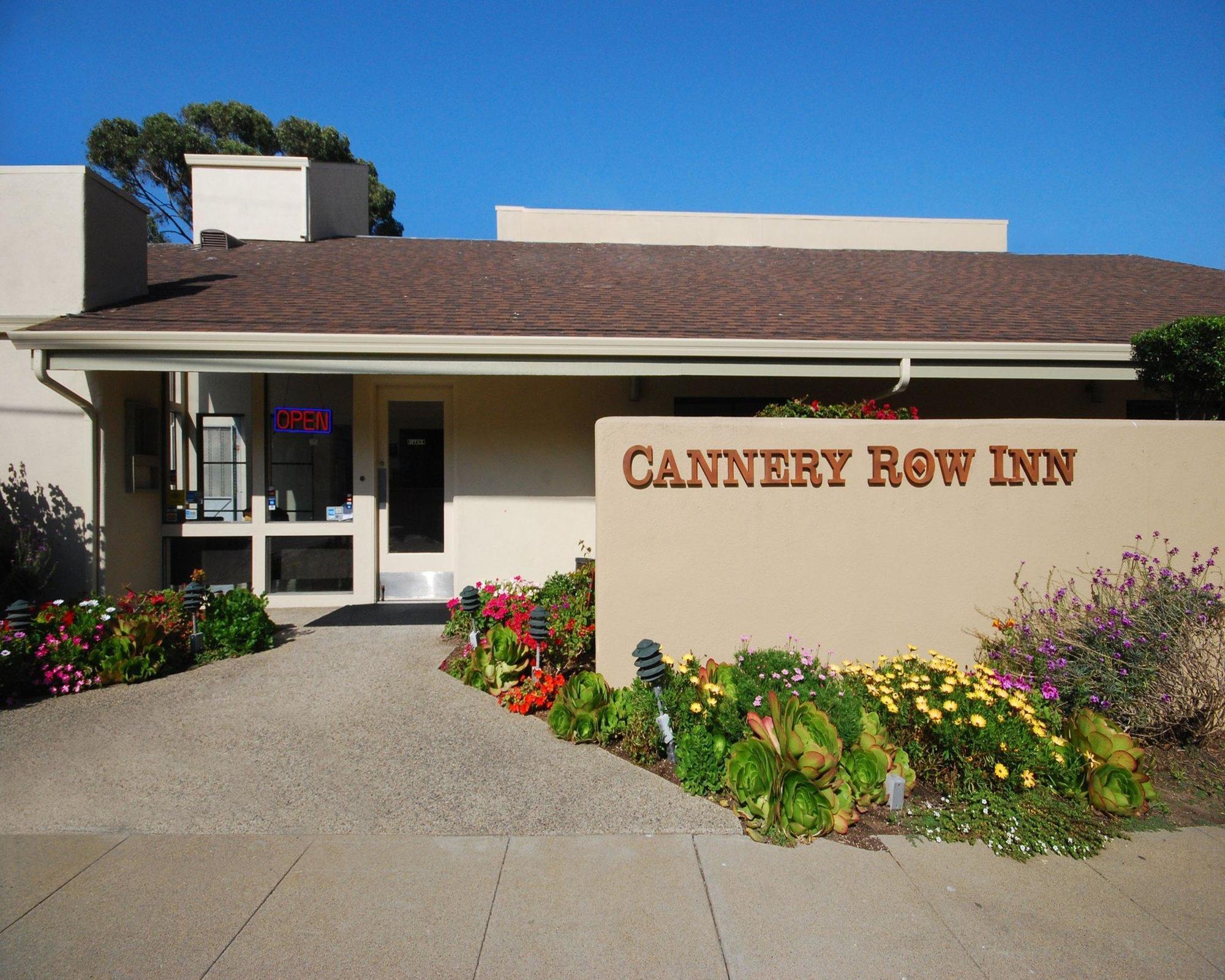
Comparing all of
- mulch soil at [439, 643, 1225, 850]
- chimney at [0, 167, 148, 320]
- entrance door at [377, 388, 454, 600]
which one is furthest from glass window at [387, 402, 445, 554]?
mulch soil at [439, 643, 1225, 850]

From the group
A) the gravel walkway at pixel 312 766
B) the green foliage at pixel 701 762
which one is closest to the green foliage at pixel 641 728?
the gravel walkway at pixel 312 766

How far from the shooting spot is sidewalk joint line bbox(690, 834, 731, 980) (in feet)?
9.91

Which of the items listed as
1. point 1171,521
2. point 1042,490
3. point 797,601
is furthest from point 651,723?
point 1171,521

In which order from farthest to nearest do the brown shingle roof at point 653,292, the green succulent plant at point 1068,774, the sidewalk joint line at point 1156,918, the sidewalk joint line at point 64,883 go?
the brown shingle roof at point 653,292
the green succulent plant at point 1068,774
the sidewalk joint line at point 64,883
the sidewalk joint line at point 1156,918

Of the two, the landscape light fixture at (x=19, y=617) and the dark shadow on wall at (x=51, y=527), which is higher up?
the dark shadow on wall at (x=51, y=527)

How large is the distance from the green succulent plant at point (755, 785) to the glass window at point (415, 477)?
550cm

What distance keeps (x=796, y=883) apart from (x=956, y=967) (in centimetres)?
73

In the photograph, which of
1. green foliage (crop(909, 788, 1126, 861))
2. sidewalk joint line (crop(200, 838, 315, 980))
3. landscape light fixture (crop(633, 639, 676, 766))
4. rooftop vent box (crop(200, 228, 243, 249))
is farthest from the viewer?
rooftop vent box (crop(200, 228, 243, 249))

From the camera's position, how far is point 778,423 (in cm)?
563

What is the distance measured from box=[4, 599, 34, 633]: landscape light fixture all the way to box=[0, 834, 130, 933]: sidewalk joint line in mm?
2936

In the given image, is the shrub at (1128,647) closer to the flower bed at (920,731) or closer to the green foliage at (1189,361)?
the flower bed at (920,731)

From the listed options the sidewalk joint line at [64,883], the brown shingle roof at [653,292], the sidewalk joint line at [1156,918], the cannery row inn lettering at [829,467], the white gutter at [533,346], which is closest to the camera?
the sidewalk joint line at [1156,918]

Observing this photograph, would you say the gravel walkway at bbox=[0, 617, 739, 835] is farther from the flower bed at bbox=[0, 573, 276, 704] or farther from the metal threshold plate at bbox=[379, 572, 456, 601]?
the metal threshold plate at bbox=[379, 572, 456, 601]

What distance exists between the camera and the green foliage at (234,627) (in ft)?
22.2
